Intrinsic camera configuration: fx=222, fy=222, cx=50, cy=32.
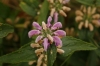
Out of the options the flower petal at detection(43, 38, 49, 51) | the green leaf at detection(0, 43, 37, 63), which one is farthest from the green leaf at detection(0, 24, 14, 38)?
the flower petal at detection(43, 38, 49, 51)

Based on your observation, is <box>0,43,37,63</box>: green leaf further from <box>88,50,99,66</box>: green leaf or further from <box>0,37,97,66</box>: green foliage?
<box>88,50,99,66</box>: green leaf

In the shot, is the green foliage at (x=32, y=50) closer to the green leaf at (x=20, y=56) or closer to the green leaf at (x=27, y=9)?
the green leaf at (x=20, y=56)

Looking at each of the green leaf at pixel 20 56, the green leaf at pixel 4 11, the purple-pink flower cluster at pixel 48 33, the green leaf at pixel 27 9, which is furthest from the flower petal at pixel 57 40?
the green leaf at pixel 4 11

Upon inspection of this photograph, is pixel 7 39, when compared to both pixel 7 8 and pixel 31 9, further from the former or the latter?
pixel 31 9

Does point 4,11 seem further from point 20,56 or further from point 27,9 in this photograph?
point 20,56

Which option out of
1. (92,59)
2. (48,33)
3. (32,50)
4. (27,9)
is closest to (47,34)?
(48,33)

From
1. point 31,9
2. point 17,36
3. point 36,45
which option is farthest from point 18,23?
point 36,45
